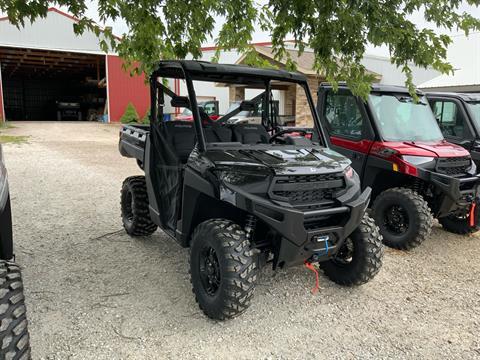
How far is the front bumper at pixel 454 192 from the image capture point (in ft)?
14.8

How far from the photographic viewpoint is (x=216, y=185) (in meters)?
2.99

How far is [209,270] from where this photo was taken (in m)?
3.16

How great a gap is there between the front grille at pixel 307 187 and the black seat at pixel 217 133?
112cm

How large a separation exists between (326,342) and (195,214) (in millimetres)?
1410

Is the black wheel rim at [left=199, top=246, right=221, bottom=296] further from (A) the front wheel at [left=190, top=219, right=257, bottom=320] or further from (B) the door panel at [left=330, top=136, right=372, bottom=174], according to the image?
(B) the door panel at [left=330, top=136, right=372, bottom=174]

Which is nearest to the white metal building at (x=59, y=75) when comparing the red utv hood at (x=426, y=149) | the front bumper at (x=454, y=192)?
the red utv hood at (x=426, y=149)

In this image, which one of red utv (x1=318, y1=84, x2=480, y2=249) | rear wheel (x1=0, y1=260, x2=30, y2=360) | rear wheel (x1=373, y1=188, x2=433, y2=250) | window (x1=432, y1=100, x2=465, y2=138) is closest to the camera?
rear wheel (x1=0, y1=260, x2=30, y2=360)

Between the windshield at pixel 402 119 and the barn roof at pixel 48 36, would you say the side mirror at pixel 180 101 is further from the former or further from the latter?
the barn roof at pixel 48 36

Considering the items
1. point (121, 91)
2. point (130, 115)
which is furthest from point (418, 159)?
point (121, 91)

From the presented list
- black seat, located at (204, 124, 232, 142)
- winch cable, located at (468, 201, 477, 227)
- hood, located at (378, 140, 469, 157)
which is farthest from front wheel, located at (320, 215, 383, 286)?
winch cable, located at (468, 201, 477, 227)

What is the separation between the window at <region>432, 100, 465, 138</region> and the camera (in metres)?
6.18

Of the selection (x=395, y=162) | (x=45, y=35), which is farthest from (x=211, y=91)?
(x=395, y=162)

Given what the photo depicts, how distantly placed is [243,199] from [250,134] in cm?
139

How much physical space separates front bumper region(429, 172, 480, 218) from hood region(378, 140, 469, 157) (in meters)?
0.31
